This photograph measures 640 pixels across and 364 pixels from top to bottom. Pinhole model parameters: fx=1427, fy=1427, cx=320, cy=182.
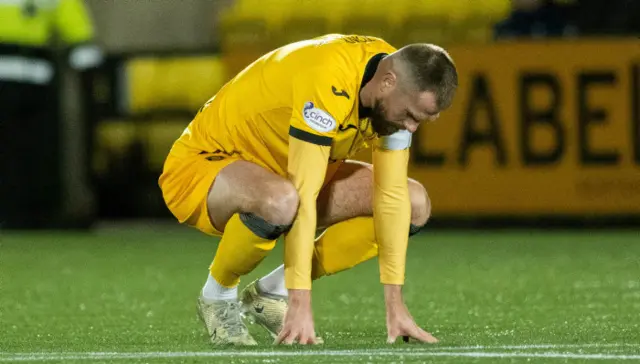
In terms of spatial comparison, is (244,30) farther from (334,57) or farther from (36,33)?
(334,57)

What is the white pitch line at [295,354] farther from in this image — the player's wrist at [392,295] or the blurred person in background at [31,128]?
the blurred person in background at [31,128]

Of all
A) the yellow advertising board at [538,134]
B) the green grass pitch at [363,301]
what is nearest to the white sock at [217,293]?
the green grass pitch at [363,301]

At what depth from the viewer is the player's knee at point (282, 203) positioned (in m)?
3.68

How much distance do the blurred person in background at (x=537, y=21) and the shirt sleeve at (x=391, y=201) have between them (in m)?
4.97

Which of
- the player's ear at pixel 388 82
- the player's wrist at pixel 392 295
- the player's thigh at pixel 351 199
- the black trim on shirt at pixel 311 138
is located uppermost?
the player's ear at pixel 388 82

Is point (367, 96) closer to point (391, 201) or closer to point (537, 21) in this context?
point (391, 201)

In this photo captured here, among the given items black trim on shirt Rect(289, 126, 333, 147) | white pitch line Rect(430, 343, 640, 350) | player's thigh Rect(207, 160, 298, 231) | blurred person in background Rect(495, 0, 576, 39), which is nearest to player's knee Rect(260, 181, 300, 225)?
player's thigh Rect(207, 160, 298, 231)

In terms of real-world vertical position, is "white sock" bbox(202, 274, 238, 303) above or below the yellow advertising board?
above

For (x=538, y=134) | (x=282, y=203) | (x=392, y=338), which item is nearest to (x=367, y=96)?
(x=282, y=203)

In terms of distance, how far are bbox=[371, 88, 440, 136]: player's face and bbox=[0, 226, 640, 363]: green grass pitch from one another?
59 cm

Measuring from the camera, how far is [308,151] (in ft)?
11.9

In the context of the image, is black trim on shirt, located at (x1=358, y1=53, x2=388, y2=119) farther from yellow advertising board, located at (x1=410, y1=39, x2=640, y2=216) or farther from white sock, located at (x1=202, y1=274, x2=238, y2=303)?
yellow advertising board, located at (x1=410, y1=39, x2=640, y2=216)

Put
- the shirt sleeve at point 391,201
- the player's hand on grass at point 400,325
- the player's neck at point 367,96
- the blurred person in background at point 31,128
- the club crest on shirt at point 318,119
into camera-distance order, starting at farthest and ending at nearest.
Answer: the blurred person in background at point 31,128, the shirt sleeve at point 391,201, the player's hand on grass at point 400,325, the player's neck at point 367,96, the club crest on shirt at point 318,119

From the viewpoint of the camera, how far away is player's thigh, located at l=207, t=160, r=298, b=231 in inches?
145
